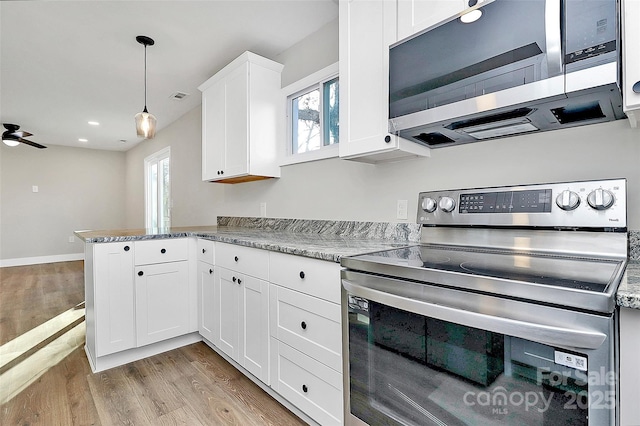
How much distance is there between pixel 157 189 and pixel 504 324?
6.36 m

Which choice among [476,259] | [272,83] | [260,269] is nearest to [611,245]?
[476,259]

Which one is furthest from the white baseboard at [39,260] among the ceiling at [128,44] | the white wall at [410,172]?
the white wall at [410,172]

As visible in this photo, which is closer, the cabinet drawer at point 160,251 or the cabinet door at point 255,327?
the cabinet door at point 255,327

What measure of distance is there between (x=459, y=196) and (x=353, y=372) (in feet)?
3.04

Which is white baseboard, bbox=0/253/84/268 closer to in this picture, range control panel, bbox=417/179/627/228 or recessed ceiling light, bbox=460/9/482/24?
range control panel, bbox=417/179/627/228

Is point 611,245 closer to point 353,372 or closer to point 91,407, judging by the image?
point 353,372

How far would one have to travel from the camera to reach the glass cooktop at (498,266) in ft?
2.89

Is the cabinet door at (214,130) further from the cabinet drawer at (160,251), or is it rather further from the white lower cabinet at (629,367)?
the white lower cabinet at (629,367)

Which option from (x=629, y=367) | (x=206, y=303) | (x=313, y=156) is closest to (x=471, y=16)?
(x=629, y=367)

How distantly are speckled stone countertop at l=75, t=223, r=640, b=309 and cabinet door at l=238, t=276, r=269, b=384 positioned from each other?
260mm

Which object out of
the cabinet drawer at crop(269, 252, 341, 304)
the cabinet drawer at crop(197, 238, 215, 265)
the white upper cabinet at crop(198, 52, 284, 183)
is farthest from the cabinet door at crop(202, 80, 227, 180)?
the cabinet drawer at crop(269, 252, 341, 304)

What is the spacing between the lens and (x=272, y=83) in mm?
2812

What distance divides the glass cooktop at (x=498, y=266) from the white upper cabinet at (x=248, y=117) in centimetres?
166

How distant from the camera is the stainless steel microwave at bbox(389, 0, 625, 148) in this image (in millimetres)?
993
